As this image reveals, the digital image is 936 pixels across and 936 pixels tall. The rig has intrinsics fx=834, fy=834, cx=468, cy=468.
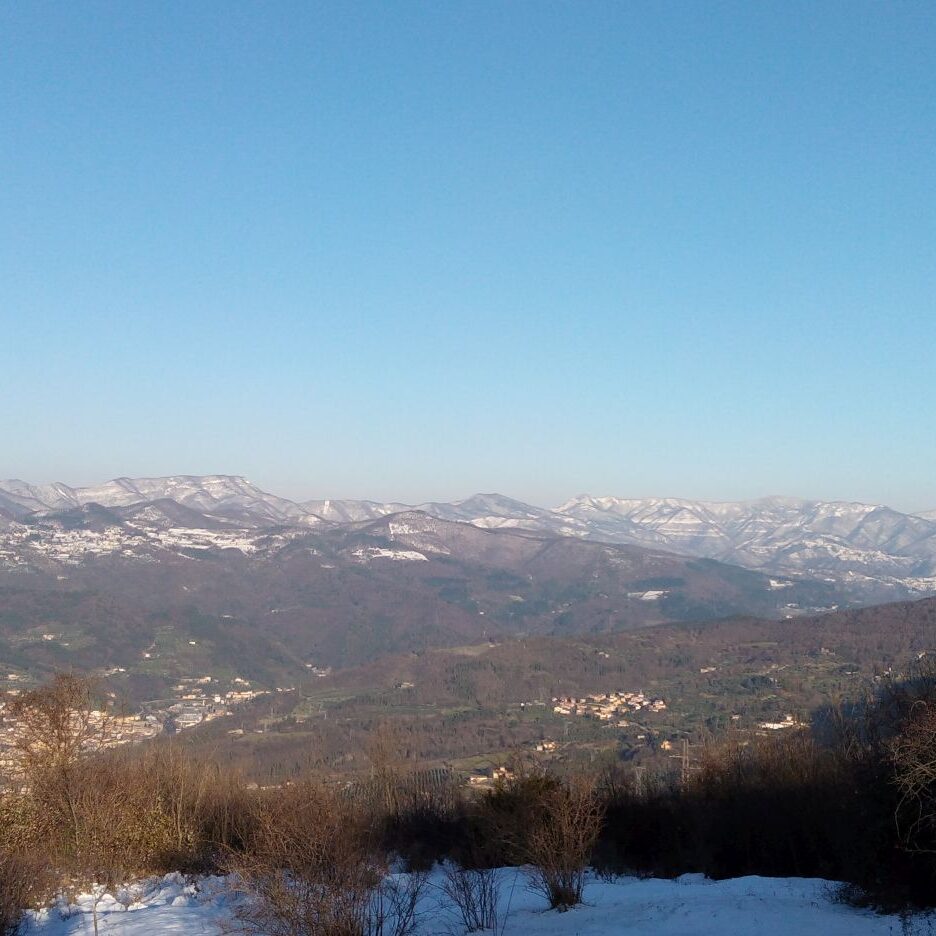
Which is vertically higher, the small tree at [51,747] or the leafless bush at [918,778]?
the leafless bush at [918,778]

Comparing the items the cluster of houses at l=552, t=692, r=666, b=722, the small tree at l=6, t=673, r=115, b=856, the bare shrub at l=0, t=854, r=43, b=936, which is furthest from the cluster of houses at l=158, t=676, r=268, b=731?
the bare shrub at l=0, t=854, r=43, b=936

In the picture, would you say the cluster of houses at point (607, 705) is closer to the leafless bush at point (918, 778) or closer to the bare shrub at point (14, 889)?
the leafless bush at point (918, 778)

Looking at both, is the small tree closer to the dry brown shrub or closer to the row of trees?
the row of trees

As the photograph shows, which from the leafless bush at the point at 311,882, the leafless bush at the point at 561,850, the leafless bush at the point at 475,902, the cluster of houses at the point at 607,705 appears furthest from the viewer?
the cluster of houses at the point at 607,705

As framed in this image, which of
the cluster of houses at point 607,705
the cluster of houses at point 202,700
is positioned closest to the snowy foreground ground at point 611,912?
the cluster of houses at point 607,705

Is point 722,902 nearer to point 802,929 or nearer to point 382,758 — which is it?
point 802,929
